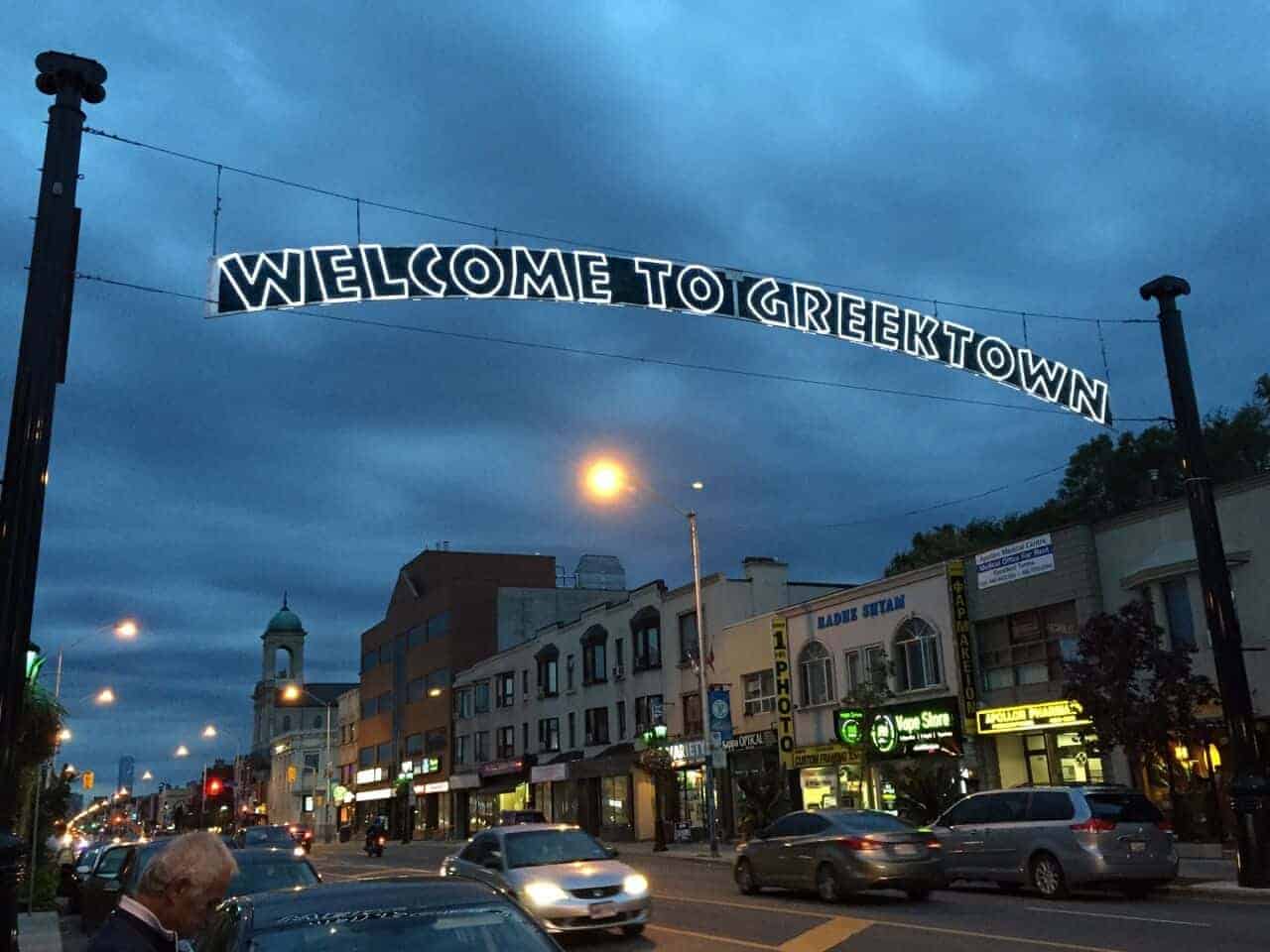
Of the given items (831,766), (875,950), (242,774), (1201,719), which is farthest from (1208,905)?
(242,774)

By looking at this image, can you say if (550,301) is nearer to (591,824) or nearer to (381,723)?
(591,824)

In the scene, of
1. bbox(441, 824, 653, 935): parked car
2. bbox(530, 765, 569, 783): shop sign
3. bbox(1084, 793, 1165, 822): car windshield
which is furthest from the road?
bbox(530, 765, 569, 783): shop sign

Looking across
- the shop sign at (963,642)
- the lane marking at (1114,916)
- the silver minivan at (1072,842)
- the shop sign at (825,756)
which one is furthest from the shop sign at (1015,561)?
the lane marking at (1114,916)

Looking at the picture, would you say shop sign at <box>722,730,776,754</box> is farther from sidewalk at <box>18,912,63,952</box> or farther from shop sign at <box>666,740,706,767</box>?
sidewalk at <box>18,912,63,952</box>

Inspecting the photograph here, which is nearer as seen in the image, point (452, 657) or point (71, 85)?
point (71, 85)

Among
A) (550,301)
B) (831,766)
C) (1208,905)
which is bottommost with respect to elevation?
(1208,905)

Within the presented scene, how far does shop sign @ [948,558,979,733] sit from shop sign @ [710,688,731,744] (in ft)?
24.4

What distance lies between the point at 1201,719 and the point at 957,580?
9236 mm

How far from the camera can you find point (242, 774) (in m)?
152

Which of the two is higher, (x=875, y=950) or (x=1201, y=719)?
(x=1201, y=719)

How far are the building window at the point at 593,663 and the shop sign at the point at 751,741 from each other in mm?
12874

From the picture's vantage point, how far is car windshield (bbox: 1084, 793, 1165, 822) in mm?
18547

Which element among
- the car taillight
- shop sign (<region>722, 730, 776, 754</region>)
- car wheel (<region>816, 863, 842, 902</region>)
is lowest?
car wheel (<region>816, 863, 842, 902</region>)

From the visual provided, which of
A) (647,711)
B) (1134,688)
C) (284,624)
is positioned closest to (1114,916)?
(1134,688)
